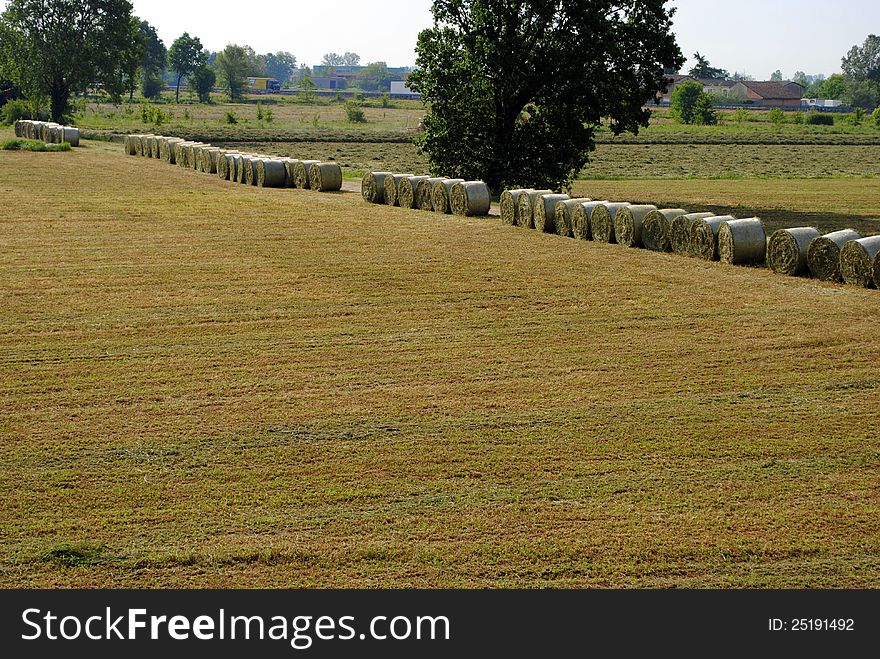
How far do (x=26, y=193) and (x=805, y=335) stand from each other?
28.5 m

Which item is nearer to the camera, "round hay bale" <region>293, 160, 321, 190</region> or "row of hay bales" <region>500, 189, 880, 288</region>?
"row of hay bales" <region>500, 189, 880, 288</region>

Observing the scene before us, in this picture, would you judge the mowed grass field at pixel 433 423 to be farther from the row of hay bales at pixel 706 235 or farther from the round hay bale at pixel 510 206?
the round hay bale at pixel 510 206

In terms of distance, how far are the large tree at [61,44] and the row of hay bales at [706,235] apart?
62.3 meters

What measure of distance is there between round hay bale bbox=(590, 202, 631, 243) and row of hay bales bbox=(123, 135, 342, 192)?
15261 millimetres

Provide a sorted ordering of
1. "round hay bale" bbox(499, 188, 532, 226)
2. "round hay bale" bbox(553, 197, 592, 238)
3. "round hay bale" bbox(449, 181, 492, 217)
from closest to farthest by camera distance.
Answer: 1. "round hay bale" bbox(553, 197, 592, 238)
2. "round hay bale" bbox(499, 188, 532, 226)
3. "round hay bale" bbox(449, 181, 492, 217)

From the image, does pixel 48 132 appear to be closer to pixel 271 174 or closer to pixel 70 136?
pixel 70 136

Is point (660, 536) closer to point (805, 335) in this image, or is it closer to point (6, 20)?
point (805, 335)

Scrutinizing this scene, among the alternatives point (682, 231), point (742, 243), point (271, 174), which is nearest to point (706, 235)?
point (682, 231)

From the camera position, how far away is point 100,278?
71.3 ft

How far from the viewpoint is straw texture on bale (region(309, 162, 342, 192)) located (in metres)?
39.7

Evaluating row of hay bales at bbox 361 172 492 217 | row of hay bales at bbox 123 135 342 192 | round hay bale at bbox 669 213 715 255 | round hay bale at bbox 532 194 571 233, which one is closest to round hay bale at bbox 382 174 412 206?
row of hay bales at bbox 361 172 492 217

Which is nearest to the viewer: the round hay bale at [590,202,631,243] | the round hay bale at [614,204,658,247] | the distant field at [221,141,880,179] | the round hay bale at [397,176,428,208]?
the round hay bale at [614,204,658,247]

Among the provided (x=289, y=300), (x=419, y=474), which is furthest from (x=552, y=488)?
(x=289, y=300)

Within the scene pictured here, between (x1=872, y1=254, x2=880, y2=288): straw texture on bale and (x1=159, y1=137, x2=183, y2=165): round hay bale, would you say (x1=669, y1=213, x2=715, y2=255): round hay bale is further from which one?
(x1=159, y1=137, x2=183, y2=165): round hay bale
